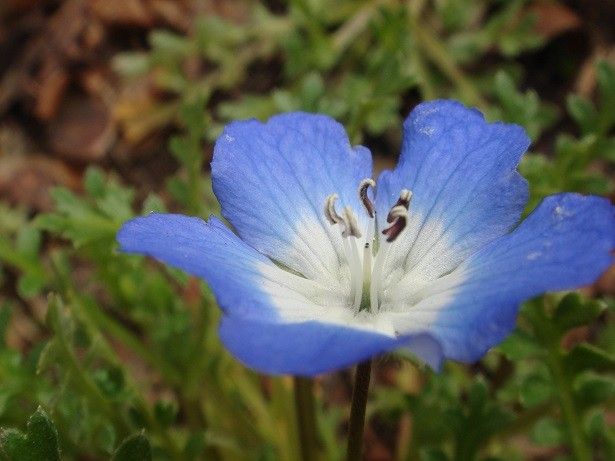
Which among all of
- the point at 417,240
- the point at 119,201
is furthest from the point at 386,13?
the point at 417,240

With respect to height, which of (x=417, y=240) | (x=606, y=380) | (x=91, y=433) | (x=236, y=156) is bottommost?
(x=91, y=433)

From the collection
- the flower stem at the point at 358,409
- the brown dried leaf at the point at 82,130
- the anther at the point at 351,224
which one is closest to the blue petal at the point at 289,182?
the anther at the point at 351,224

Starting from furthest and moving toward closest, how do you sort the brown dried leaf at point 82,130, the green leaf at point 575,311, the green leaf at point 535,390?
the brown dried leaf at point 82,130, the green leaf at point 535,390, the green leaf at point 575,311

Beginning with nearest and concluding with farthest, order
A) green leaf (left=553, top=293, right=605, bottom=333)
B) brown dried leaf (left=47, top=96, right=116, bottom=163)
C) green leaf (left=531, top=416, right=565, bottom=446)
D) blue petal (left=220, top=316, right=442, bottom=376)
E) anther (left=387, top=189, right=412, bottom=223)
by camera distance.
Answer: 1. blue petal (left=220, top=316, right=442, bottom=376)
2. anther (left=387, top=189, right=412, bottom=223)
3. green leaf (left=553, top=293, right=605, bottom=333)
4. green leaf (left=531, top=416, right=565, bottom=446)
5. brown dried leaf (left=47, top=96, right=116, bottom=163)

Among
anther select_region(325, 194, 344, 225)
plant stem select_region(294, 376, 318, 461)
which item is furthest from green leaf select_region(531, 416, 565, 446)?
anther select_region(325, 194, 344, 225)

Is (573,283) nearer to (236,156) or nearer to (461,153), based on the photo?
(461,153)

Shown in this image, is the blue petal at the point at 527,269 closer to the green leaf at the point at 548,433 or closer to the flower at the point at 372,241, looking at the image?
the flower at the point at 372,241

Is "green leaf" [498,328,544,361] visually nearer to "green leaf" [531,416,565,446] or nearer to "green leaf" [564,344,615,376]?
"green leaf" [564,344,615,376]
